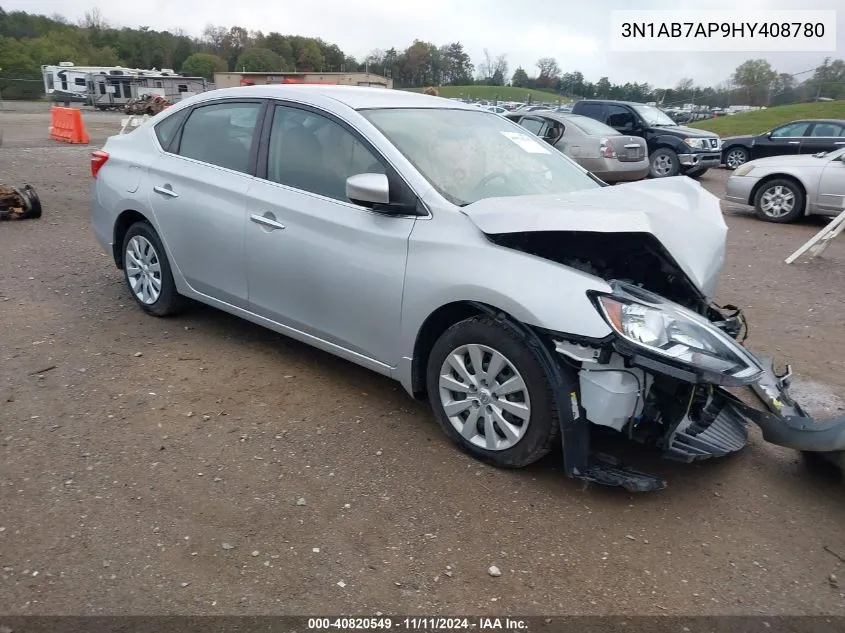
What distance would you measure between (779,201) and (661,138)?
16.5 ft

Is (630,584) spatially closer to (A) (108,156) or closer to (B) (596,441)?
(B) (596,441)

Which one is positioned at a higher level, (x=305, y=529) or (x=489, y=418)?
(x=489, y=418)

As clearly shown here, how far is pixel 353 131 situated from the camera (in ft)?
12.3

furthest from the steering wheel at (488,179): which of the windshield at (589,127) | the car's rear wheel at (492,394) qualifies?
the windshield at (589,127)

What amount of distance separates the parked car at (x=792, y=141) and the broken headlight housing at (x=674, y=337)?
51.1 feet

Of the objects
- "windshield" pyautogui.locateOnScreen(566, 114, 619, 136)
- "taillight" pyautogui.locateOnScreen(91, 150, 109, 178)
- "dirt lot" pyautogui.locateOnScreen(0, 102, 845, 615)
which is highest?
"windshield" pyautogui.locateOnScreen(566, 114, 619, 136)

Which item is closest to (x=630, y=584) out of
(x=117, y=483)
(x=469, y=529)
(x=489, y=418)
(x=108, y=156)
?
(x=469, y=529)

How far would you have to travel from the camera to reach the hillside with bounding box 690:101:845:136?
3103 centimetres

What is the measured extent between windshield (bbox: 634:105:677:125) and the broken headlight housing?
544 inches

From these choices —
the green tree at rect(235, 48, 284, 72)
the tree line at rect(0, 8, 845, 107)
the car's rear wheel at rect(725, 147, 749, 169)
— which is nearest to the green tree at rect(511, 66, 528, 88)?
the tree line at rect(0, 8, 845, 107)

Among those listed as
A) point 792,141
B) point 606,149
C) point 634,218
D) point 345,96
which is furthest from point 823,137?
point 634,218

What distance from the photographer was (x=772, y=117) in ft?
112

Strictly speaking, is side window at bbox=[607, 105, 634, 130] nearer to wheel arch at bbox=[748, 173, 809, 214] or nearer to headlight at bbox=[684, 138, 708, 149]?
headlight at bbox=[684, 138, 708, 149]

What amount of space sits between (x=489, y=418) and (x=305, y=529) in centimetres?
101
